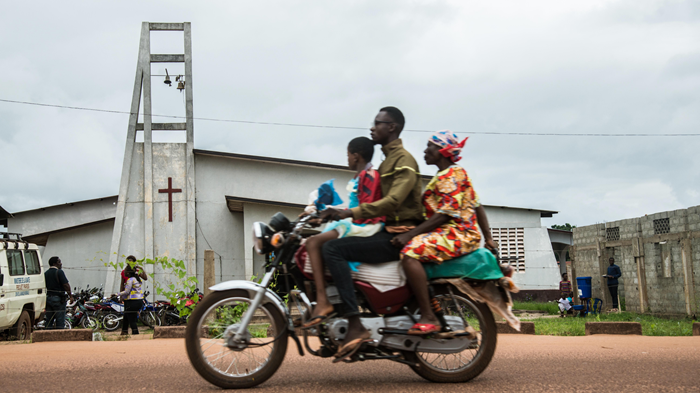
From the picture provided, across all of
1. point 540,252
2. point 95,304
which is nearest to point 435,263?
point 95,304

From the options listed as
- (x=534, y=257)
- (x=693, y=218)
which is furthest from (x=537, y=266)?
(x=693, y=218)

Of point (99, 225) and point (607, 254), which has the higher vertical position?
point (99, 225)

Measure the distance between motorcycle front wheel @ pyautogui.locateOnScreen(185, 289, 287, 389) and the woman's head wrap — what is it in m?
1.74

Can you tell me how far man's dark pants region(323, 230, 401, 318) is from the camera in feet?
13.0

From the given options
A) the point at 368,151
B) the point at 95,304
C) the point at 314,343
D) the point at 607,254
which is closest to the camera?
the point at 368,151

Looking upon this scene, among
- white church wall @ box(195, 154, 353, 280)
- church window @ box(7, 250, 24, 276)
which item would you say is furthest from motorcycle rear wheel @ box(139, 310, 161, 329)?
church window @ box(7, 250, 24, 276)

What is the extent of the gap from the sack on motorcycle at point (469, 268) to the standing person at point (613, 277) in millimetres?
14587

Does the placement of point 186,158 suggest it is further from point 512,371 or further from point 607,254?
point 512,371

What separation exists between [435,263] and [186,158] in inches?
652

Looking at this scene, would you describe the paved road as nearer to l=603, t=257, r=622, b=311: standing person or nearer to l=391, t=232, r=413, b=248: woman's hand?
l=391, t=232, r=413, b=248: woman's hand

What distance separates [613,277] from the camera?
57.2ft

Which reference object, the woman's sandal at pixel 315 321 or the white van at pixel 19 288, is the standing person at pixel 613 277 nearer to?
the white van at pixel 19 288

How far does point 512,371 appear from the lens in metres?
4.80

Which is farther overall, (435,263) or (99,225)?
(99,225)
